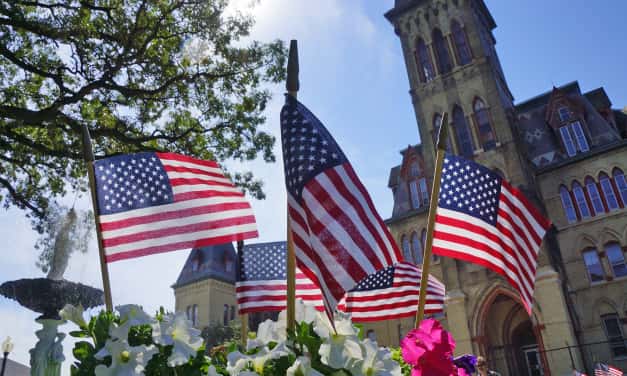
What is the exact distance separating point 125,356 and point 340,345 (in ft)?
3.11

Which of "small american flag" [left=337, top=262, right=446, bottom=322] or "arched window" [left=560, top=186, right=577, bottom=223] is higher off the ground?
"arched window" [left=560, top=186, right=577, bottom=223]

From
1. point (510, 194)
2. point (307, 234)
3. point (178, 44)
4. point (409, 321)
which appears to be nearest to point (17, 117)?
point (178, 44)

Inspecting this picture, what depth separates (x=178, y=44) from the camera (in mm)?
13789

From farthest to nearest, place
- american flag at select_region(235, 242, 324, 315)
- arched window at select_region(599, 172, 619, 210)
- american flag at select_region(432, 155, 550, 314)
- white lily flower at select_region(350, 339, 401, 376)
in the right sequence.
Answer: arched window at select_region(599, 172, 619, 210)
american flag at select_region(235, 242, 324, 315)
american flag at select_region(432, 155, 550, 314)
white lily flower at select_region(350, 339, 401, 376)

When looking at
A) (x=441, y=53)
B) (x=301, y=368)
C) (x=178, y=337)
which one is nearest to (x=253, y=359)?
(x=301, y=368)

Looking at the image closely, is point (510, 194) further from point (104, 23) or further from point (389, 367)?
point (104, 23)

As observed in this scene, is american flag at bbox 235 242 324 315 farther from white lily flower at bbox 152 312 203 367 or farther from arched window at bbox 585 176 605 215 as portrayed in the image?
arched window at bbox 585 176 605 215

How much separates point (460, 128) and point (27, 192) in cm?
2514

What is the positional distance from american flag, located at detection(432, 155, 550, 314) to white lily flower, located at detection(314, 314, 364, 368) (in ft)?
11.7

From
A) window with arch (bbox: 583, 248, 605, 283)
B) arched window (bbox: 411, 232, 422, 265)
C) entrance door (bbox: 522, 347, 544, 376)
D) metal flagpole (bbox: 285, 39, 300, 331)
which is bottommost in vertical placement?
entrance door (bbox: 522, 347, 544, 376)

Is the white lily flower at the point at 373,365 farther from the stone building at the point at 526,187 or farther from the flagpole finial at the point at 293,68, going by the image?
the stone building at the point at 526,187

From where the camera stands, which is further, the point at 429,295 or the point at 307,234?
the point at 429,295

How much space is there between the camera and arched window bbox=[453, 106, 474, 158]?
29.8 meters

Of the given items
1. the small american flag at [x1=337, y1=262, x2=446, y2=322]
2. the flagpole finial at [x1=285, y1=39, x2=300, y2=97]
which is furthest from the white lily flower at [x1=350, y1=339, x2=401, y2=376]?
the small american flag at [x1=337, y1=262, x2=446, y2=322]
